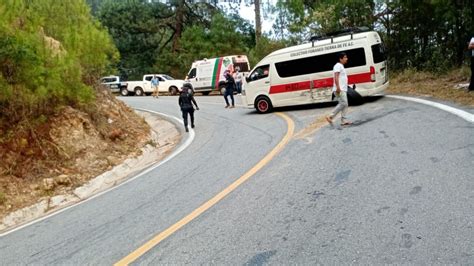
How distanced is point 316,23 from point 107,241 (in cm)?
2312

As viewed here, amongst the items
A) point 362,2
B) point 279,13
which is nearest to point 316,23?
point 362,2

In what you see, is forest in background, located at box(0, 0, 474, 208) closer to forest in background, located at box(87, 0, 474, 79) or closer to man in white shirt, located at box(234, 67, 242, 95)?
forest in background, located at box(87, 0, 474, 79)

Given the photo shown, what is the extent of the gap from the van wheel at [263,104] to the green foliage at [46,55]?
5622mm

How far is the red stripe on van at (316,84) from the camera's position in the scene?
1430cm

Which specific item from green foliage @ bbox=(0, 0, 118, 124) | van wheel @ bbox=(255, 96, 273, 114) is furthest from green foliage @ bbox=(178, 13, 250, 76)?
green foliage @ bbox=(0, 0, 118, 124)

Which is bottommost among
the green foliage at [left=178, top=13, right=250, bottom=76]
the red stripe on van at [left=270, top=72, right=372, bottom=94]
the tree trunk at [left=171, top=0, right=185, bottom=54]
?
the red stripe on van at [left=270, top=72, right=372, bottom=94]

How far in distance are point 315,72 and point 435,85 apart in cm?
457

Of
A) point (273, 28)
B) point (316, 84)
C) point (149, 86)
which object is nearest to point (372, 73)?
point (316, 84)

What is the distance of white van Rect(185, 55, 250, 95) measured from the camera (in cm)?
2839

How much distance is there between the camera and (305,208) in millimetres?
5367

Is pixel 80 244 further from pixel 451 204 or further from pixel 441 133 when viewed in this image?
pixel 441 133

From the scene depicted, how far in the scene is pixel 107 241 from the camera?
217 inches

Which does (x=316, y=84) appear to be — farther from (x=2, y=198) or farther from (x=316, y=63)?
(x=2, y=198)

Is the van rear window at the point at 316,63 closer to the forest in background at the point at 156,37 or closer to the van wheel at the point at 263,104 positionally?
the van wheel at the point at 263,104
